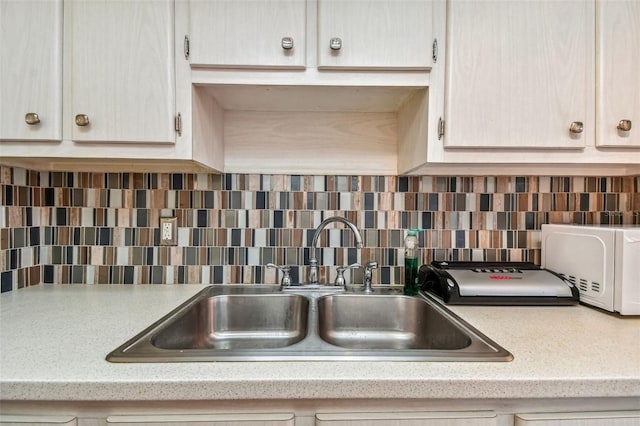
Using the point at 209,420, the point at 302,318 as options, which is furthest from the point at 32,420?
the point at 302,318

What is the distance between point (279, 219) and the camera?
1339 millimetres

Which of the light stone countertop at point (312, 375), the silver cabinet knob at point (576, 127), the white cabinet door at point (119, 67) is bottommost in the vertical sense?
the light stone countertop at point (312, 375)

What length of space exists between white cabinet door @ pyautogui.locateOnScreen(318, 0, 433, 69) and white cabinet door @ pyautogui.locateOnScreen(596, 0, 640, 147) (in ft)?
1.73

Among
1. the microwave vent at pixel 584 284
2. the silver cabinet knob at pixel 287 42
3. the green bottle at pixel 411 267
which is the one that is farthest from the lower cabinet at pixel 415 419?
the silver cabinet knob at pixel 287 42

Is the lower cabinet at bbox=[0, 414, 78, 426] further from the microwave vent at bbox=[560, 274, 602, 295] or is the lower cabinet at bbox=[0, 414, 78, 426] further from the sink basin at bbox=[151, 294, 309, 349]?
the microwave vent at bbox=[560, 274, 602, 295]

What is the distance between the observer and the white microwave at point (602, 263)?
0.94 m

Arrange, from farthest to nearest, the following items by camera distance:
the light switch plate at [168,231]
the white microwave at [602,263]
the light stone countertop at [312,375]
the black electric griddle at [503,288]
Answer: the light switch plate at [168,231]
the black electric griddle at [503,288]
the white microwave at [602,263]
the light stone countertop at [312,375]

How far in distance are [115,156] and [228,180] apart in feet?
1.37

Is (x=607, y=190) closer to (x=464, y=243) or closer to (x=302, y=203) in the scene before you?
(x=464, y=243)

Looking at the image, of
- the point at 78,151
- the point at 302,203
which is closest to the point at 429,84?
the point at 302,203

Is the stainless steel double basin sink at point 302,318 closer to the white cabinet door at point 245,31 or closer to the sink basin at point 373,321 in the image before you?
the sink basin at point 373,321

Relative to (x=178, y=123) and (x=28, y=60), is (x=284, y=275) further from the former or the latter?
(x=28, y=60)

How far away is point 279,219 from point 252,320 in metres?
0.40

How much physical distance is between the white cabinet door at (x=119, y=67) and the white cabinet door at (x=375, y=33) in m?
0.47
